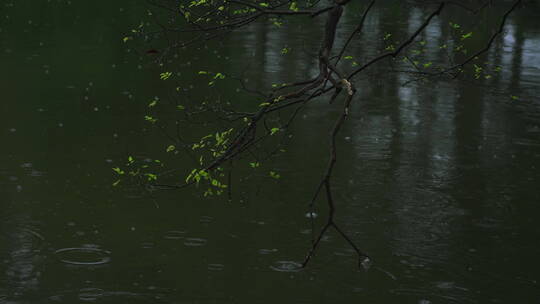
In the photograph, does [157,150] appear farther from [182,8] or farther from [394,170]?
[182,8]

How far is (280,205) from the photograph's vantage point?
968cm

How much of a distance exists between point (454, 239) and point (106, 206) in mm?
3512

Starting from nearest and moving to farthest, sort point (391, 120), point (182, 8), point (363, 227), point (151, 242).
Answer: point (182, 8)
point (151, 242)
point (363, 227)
point (391, 120)

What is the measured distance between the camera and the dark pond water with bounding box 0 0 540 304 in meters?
7.65

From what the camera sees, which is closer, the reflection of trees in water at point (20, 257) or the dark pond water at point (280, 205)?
the reflection of trees in water at point (20, 257)

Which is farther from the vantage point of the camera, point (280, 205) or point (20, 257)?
point (280, 205)

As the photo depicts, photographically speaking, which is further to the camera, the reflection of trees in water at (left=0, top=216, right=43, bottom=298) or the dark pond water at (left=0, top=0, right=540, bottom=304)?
the dark pond water at (left=0, top=0, right=540, bottom=304)

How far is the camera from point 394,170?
439 inches

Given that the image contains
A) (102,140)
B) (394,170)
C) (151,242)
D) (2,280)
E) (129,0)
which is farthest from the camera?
(129,0)

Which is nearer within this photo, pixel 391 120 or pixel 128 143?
pixel 128 143

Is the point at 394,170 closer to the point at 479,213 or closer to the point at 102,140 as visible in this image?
the point at 479,213

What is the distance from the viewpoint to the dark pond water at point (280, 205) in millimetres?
7652

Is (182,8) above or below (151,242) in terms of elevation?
above

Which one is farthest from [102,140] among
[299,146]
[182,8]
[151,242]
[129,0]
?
[129,0]
